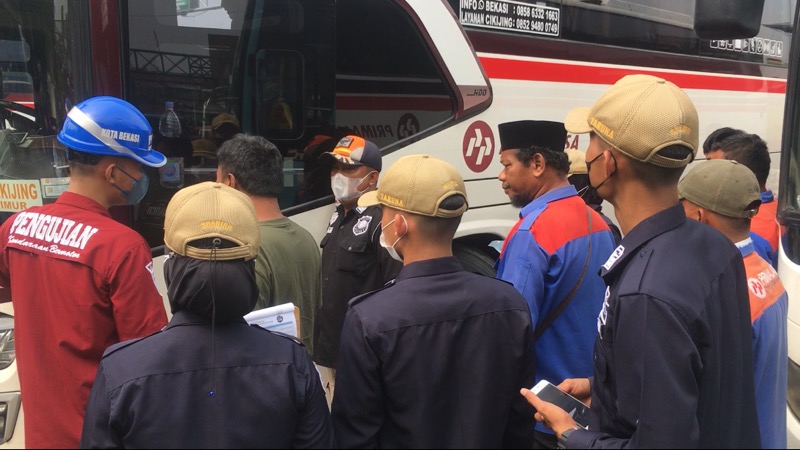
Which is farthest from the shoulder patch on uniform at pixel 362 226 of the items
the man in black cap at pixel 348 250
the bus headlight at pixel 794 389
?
the bus headlight at pixel 794 389

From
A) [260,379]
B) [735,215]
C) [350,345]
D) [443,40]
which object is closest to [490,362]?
[350,345]

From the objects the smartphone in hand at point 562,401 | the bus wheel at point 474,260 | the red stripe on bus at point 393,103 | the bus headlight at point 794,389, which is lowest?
the bus headlight at point 794,389

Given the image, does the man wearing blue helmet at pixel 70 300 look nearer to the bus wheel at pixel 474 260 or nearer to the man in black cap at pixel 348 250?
the man in black cap at pixel 348 250

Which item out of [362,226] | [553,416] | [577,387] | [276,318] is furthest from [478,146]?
[553,416]

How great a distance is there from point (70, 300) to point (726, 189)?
225 cm

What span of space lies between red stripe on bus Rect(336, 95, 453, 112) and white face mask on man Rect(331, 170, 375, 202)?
0.58 meters

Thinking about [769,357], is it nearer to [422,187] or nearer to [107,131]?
[422,187]

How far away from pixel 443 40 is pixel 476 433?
351cm

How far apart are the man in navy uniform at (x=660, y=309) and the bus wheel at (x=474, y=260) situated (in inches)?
128

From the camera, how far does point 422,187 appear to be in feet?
7.14

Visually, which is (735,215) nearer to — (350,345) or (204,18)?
(350,345)

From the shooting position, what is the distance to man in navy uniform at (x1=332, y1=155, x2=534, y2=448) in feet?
6.48

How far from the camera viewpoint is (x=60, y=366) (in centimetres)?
241

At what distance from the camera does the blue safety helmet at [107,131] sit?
2.61 meters
